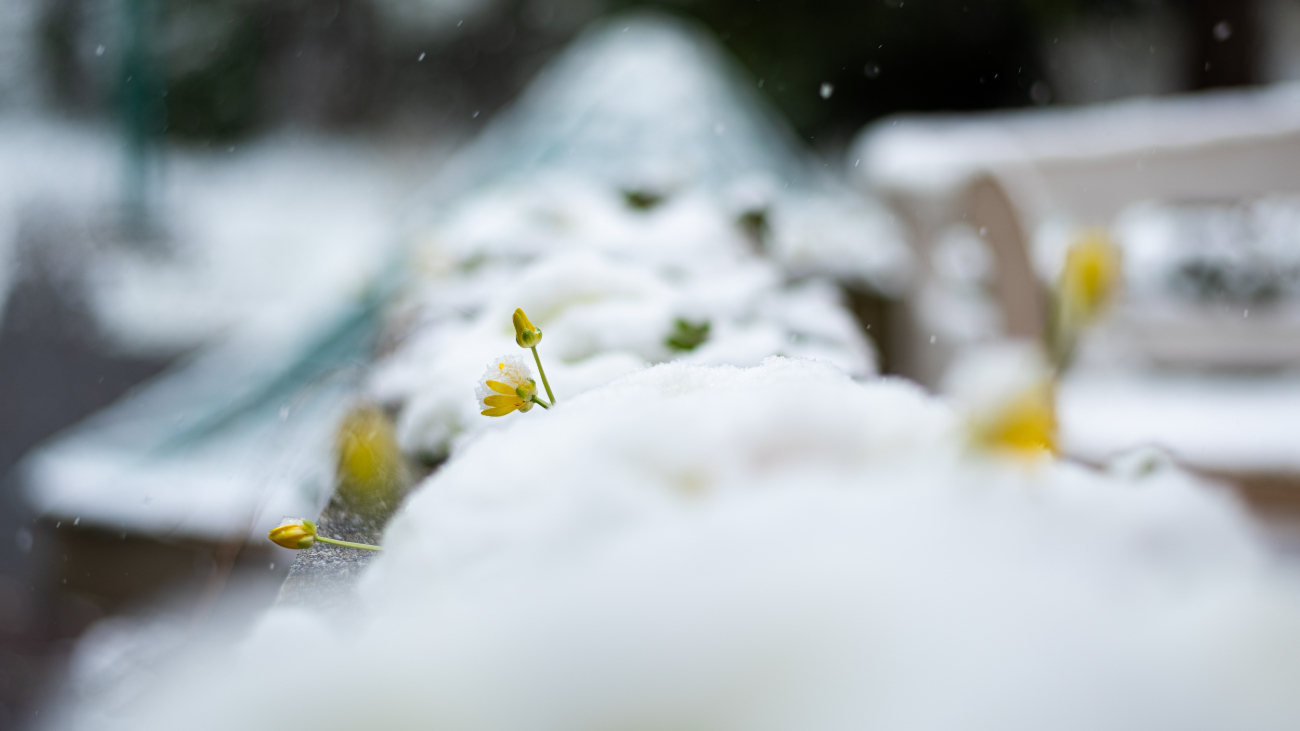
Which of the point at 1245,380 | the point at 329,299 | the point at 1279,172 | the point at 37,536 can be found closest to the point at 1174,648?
the point at 329,299

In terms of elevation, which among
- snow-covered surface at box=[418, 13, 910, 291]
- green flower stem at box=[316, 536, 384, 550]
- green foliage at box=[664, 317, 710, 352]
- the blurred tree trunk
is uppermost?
the blurred tree trunk

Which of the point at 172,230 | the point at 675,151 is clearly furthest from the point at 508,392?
the point at 172,230

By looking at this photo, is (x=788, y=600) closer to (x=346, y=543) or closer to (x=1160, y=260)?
(x=346, y=543)

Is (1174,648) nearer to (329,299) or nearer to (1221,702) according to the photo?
(1221,702)

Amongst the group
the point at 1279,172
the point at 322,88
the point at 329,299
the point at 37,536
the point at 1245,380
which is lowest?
the point at 37,536

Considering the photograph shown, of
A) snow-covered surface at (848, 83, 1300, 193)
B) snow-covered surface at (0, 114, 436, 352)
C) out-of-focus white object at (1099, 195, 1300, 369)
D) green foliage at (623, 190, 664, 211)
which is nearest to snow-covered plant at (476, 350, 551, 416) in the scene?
green foliage at (623, 190, 664, 211)

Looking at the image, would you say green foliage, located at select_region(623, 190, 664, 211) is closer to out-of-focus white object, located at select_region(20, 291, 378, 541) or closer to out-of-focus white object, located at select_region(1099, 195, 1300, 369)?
out-of-focus white object, located at select_region(20, 291, 378, 541)
